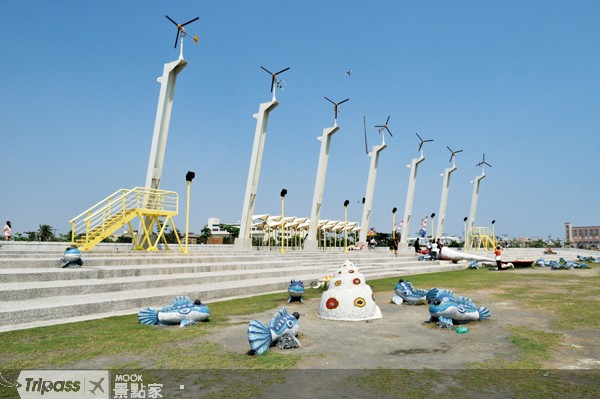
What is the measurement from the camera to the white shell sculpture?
8.80m

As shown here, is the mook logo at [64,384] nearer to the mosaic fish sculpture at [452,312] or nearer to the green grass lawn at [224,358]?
the green grass lawn at [224,358]

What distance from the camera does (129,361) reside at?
5.54 meters

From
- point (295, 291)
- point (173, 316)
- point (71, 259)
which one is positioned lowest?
point (173, 316)

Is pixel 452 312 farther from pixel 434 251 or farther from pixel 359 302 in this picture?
pixel 434 251

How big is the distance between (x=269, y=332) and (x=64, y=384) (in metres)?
2.68

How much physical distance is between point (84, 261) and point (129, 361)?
28.7 feet

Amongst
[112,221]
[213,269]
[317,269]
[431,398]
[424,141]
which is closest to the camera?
[431,398]

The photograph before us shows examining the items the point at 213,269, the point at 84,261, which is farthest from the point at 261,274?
Result: the point at 84,261

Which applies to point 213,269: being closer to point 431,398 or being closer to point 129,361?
point 129,361

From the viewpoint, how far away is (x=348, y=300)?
8844 mm

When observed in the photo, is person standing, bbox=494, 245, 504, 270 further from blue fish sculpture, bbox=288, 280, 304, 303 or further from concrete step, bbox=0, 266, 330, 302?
blue fish sculpture, bbox=288, 280, 304, 303

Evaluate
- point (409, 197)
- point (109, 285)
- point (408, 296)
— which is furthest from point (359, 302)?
point (409, 197)

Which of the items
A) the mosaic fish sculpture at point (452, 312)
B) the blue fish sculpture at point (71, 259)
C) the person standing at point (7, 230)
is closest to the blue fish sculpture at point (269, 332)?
the mosaic fish sculpture at point (452, 312)

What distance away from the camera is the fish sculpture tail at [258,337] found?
5.95 metres
